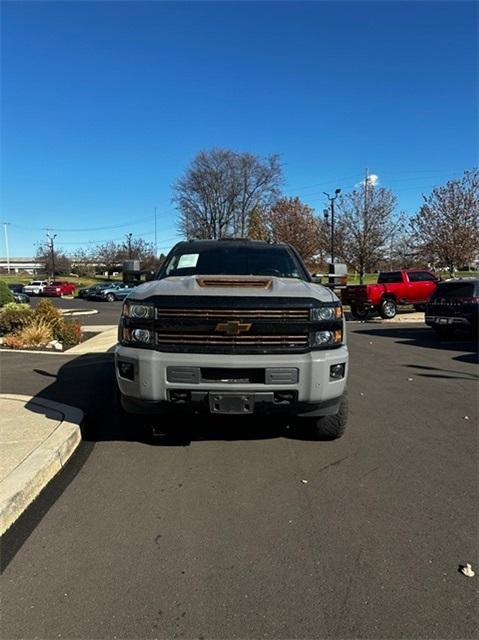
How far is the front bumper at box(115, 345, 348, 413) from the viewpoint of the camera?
12.8 feet

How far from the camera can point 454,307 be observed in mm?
13297

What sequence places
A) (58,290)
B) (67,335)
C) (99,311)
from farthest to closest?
(58,290), (99,311), (67,335)

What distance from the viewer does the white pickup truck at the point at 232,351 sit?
12.8 ft

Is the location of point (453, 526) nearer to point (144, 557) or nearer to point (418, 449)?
point (418, 449)

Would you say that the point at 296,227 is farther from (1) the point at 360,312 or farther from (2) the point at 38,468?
(2) the point at 38,468

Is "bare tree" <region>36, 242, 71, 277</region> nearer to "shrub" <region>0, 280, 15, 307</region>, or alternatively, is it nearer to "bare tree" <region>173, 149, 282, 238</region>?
"bare tree" <region>173, 149, 282, 238</region>

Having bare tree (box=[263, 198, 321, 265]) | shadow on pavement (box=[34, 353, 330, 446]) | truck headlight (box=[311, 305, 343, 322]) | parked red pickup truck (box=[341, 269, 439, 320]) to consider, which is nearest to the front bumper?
truck headlight (box=[311, 305, 343, 322])

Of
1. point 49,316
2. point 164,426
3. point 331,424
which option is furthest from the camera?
point 49,316

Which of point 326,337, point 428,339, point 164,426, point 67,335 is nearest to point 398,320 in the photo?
point 428,339

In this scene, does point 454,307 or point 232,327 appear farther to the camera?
point 454,307

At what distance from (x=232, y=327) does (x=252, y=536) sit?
1.55 meters

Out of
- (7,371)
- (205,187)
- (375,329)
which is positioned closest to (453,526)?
(7,371)

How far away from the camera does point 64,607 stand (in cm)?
251

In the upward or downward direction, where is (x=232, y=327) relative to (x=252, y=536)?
upward
